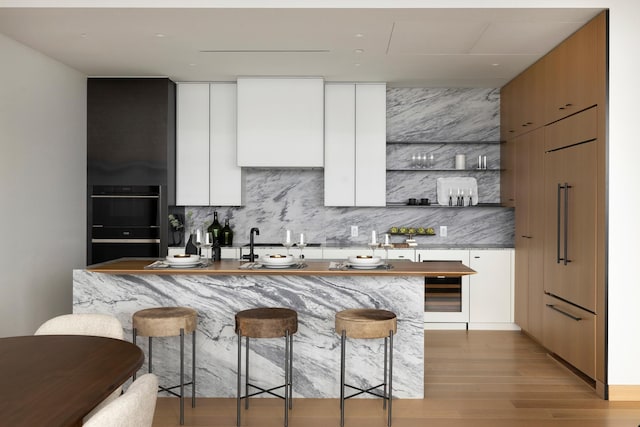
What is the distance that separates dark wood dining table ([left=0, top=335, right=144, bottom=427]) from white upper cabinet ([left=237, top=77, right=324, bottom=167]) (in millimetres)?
3618

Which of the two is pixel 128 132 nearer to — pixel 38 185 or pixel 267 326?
pixel 38 185

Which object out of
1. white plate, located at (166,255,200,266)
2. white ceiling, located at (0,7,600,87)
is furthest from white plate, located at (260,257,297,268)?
white ceiling, located at (0,7,600,87)

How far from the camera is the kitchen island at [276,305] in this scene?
367cm

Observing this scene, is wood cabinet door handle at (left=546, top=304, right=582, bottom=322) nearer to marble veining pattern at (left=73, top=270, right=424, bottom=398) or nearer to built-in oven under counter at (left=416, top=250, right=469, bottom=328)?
built-in oven under counter at (left=416, top=250, right=469, bottom=328)

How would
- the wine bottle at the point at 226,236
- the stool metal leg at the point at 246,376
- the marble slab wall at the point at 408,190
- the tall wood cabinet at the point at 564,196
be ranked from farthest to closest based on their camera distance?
the marble slab wall at the point at 408,190 → the wine bottle at the point at 226,236 → the tall wood cabinet at the point at 564,196 → the stool metal leg at the point at 246,376

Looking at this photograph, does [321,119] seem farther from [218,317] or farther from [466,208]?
[218,317]

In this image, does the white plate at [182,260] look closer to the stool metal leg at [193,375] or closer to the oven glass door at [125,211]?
the stool metal leg at [193,375]

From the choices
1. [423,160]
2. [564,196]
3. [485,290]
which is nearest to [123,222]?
[423,160]

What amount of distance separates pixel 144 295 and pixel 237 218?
252cm

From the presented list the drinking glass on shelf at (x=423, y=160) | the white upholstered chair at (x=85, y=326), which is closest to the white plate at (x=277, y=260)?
the white upholstered chair at (x=85, y=326)

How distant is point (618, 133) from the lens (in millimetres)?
3648

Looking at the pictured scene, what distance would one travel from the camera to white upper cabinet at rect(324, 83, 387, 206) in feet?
19.0

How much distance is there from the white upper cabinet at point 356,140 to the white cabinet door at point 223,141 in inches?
38.6

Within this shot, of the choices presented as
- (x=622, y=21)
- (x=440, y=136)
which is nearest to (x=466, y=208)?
(x=440, y=136)
